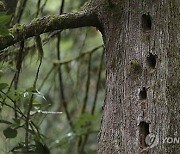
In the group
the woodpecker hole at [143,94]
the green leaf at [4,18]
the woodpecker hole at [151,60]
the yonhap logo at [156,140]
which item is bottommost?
the yonhap logo at [156,140]

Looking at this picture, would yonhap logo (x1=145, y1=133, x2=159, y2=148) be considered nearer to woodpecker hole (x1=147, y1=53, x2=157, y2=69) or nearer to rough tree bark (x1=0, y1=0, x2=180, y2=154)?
rough tree bark (x1=0, y1=0, x2=180, y2=154)

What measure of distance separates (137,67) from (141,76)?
0.05m

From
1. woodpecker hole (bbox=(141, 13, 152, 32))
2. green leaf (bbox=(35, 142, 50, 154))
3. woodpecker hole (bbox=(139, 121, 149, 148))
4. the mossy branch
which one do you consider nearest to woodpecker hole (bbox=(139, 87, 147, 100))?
woodpecker hole (bbox=(139, 121, 149, 148))

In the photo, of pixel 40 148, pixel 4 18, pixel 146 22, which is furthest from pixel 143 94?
pixel 40 148

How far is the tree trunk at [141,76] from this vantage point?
6.29ft

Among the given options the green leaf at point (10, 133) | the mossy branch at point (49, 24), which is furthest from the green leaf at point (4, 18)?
the green leaf at point (10, 133)

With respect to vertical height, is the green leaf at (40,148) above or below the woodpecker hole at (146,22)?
below

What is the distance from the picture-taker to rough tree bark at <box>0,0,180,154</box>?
6.32 ft

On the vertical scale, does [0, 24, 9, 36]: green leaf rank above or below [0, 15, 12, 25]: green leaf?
below

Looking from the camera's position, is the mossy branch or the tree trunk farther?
the mossy branch

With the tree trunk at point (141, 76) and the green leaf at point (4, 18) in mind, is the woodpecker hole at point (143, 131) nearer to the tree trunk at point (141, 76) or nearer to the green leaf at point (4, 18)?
the tree trunk at point (141, 76)

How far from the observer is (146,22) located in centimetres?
212

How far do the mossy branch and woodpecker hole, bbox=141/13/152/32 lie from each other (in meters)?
0.24

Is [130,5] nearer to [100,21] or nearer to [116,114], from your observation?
[100,21]
